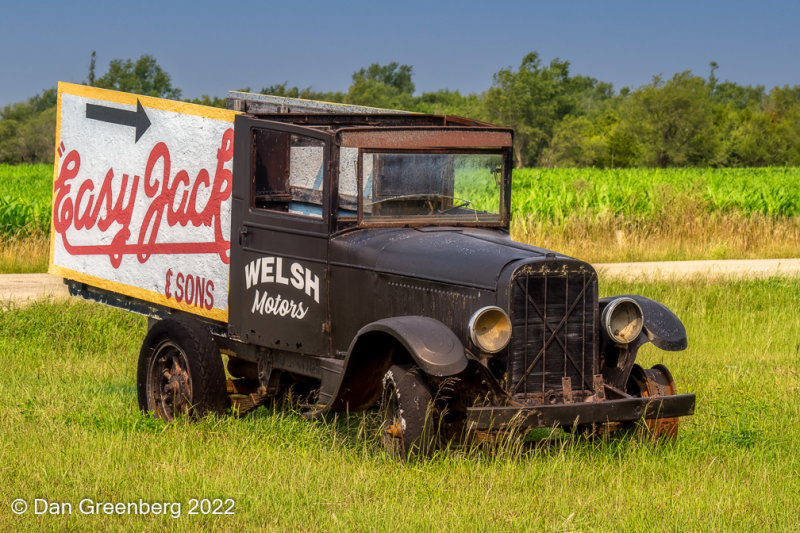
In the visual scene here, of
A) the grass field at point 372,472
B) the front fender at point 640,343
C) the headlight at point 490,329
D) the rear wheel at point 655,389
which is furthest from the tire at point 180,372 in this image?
the rear wheel at point 655,389

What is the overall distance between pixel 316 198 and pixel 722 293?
8.05 m

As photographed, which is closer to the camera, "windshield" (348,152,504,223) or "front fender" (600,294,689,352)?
"front fender" (600,294,689,352)

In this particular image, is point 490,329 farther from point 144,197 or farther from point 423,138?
point 144,197

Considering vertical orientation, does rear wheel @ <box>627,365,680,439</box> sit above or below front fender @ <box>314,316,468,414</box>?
below

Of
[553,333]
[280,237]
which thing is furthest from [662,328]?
[280,237]

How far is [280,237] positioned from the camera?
7.25m

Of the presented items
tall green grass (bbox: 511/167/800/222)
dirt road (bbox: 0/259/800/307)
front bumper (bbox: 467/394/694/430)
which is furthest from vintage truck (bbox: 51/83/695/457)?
tall green grass (bbox: 511/167/800/222)

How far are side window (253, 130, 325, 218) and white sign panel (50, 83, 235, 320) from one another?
0.23 metres

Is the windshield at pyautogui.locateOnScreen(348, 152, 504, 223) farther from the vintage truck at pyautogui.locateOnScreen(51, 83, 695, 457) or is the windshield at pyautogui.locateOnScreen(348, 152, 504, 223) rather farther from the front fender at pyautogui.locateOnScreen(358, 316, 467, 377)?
the front fender at pyautogui.locateOnScreen(358, 316, 467, 377)

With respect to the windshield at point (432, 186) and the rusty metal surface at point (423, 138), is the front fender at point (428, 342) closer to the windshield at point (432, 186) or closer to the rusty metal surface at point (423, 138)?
the windshield at point (432, 186)

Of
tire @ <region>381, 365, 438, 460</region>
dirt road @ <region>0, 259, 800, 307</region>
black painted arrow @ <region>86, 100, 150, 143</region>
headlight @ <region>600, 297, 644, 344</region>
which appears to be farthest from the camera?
dirt road @ <region>0, 259, 800, 307</region>

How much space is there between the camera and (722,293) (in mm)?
13992

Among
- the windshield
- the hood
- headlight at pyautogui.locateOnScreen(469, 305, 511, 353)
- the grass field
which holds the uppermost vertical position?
the windshield

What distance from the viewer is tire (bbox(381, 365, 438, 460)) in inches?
239
